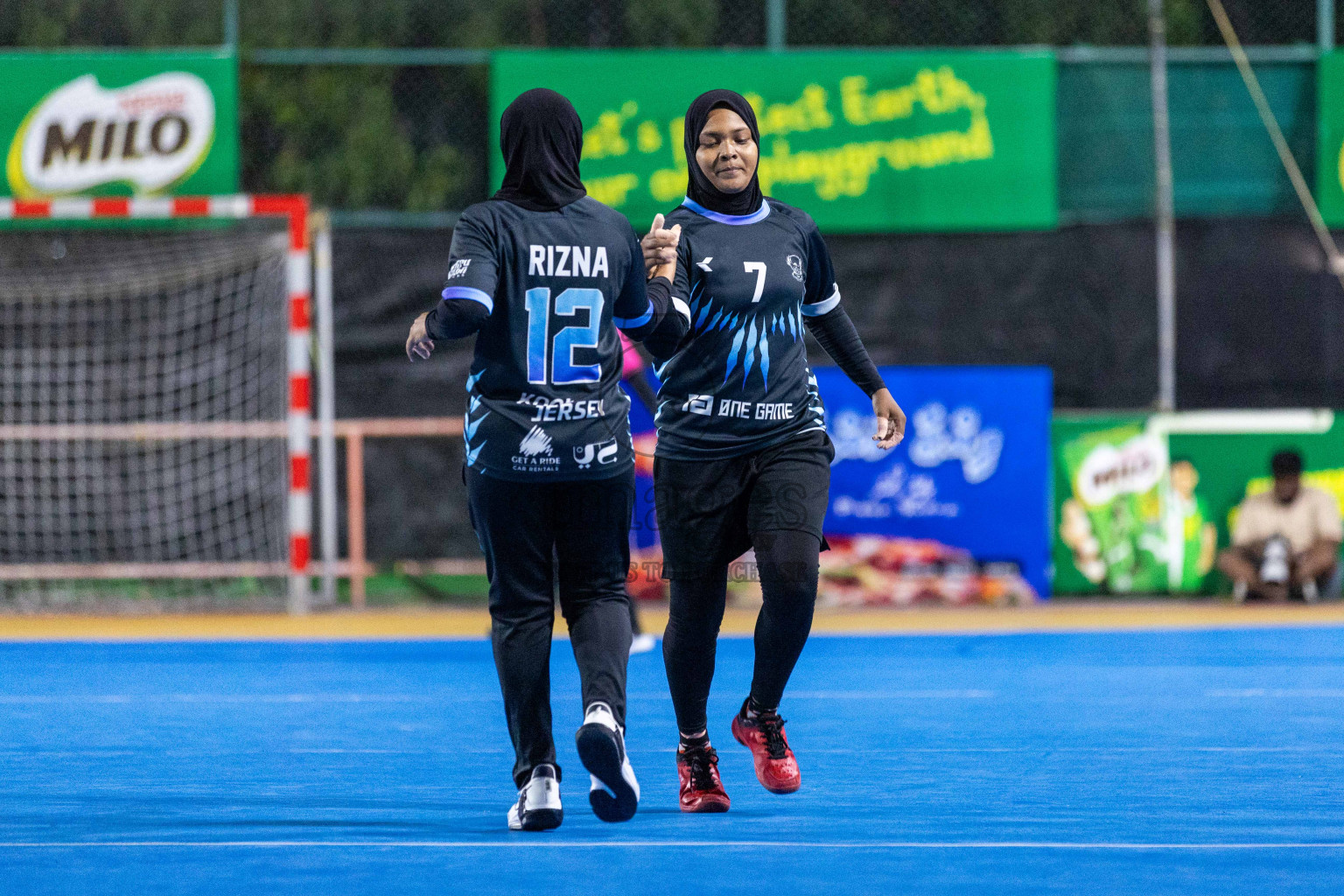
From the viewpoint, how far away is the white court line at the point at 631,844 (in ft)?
13.6

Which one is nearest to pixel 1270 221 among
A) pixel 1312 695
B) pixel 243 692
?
pixel 1312 695

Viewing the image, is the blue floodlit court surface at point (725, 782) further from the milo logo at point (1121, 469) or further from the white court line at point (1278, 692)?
the milo logo at point (1121, 469)

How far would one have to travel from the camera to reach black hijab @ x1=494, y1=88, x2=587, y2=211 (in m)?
4.32

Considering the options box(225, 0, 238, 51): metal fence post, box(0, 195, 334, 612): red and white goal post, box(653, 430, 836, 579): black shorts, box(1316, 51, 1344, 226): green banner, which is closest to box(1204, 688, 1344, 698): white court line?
box(653, 430, 836, 579): black shorts

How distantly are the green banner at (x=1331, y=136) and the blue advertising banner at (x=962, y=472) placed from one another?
2.58 m

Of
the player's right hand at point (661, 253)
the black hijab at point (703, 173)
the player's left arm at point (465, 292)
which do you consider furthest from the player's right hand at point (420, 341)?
the black hijab at point (703, 173)

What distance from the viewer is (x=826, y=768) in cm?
539

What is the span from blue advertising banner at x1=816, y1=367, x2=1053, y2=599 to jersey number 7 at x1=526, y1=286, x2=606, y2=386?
7257 mm

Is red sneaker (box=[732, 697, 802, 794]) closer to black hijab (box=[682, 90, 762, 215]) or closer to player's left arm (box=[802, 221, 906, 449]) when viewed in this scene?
player's left arm (box=[802, 221, 906, 449])

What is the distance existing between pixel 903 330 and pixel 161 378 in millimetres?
5264

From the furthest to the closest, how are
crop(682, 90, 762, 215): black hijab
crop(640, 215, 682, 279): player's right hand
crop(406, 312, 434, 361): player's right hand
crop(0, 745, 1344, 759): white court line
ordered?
crop(0, 745, 1344, 759): white court line → crop(682, 90, 762, 215): black hijab → crop(640, 215, 682, 279): player's right hand → crop(406, 312, 434, 361): player's right hand

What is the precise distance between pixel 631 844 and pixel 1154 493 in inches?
325

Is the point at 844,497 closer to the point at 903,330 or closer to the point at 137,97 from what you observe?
the point at 903,330

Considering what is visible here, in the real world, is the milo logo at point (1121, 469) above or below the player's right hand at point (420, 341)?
below
